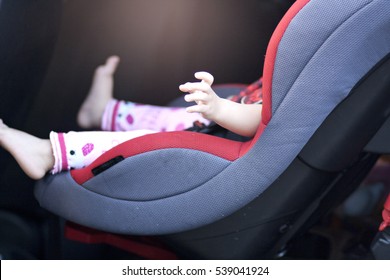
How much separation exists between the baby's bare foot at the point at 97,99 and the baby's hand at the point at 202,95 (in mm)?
470

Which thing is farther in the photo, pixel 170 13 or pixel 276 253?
pixel 170 13

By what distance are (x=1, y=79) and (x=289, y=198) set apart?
1.71 ft

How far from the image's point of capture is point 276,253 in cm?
122

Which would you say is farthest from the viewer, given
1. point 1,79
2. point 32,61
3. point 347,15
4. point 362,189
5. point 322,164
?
point 362,189

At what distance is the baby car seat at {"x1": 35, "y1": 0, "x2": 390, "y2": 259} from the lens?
34.9 inches

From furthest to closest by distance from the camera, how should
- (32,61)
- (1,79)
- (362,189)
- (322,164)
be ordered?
(362,189) → (32,61) → (1,79) → (322,164)

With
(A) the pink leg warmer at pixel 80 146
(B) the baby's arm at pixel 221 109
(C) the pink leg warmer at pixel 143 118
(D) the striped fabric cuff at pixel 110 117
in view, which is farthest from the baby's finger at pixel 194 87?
(D) the striped fabric cuff at pixel 110 117


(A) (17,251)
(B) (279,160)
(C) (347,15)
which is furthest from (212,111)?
(A) (17,251)

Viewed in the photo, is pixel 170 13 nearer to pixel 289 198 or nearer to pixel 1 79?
pixel 1 79

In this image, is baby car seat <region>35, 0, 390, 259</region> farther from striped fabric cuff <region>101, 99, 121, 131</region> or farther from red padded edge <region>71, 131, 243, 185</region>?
striped fabric cuff <region>101, 99, 121, 131</region>

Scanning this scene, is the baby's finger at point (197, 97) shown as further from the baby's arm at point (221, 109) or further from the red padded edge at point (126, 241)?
the red padded edge at point (126, 241)

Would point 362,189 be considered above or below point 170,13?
below

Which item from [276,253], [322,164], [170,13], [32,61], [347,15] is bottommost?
[276,253]

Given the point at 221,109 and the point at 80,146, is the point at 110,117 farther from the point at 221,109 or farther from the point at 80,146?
the point at 221,109
